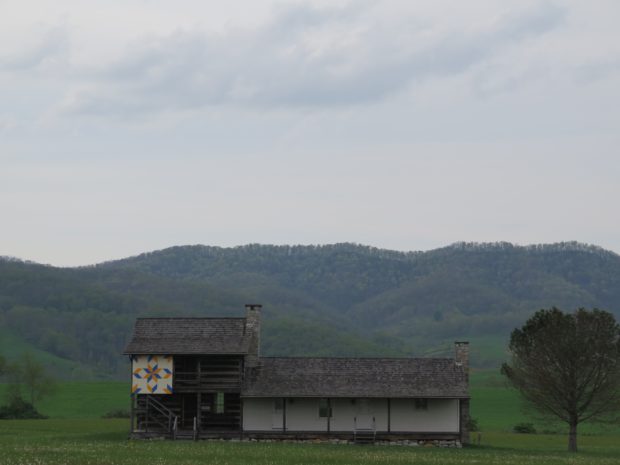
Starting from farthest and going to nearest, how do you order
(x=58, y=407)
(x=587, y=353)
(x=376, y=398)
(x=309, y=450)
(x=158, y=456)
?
(x=58, y=407) < (x=376, y=398) < (x=587, y=353) < (x=309, y=450) < (x=158, y=456)

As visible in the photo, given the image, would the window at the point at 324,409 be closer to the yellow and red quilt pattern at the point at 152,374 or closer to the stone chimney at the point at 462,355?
the stone chimney at the point at 462,355

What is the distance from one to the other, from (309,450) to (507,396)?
85781 millimetres

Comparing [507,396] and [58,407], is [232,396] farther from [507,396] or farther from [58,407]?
[507,396]

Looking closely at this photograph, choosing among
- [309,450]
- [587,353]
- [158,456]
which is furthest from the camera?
[587,353]

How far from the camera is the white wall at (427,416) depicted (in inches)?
2421

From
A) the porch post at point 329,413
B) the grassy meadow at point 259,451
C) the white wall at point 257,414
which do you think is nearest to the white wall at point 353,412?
the porch post at point 329,413

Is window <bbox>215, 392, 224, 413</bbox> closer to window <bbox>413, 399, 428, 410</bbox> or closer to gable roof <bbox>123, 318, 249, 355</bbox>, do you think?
gable roof <bbox>123, 318, 249, 355</bbox>

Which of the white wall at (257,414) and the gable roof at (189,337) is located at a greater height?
the gable roof at (189,337)

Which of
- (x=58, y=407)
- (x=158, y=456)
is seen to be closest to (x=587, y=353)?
(x=158, y=456)

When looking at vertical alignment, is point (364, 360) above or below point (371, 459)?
above

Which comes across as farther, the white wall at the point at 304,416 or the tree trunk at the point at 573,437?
the white wall at the point at 304,416

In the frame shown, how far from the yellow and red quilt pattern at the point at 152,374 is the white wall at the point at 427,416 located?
13.0 metres

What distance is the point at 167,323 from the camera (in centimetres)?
6406

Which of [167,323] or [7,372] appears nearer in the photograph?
[167,323]
